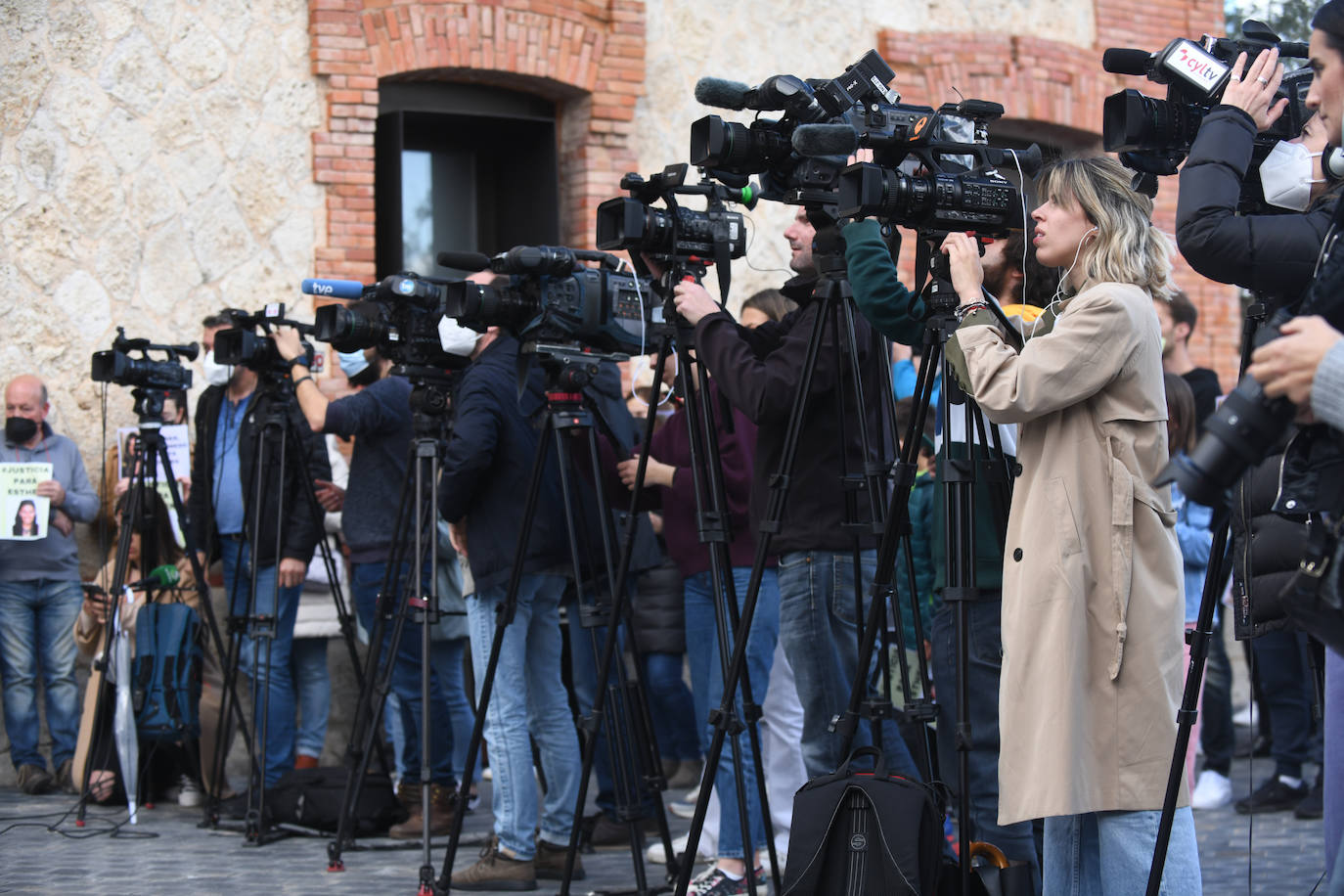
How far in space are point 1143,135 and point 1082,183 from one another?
163mm

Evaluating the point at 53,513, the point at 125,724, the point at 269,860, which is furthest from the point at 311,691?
the point at 269,860

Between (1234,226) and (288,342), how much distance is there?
3990 mm

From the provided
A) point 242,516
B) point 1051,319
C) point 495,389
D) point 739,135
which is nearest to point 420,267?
point 242,516

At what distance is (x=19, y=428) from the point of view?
698 centimetres

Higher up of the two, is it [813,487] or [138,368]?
[138,368]

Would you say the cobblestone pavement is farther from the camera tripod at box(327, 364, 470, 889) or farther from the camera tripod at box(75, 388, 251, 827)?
the camera tripod at box(75, 388, 251, 827)

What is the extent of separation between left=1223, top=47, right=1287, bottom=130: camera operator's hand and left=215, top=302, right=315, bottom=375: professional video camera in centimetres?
373

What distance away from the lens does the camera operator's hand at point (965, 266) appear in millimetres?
3469

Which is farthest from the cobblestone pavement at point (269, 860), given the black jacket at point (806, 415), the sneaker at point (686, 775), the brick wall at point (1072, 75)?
the brick wall at point (1072, 75)

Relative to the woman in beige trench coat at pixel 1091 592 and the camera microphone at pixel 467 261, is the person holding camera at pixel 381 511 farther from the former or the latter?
the woman in beige trench coat at pixel 1091 592

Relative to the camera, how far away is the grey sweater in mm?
7082

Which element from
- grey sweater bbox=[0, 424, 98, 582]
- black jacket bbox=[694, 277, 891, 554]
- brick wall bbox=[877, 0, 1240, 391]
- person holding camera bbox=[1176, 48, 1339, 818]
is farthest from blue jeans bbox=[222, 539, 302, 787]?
brick wall bbox=[877, 0, 1240, 391]

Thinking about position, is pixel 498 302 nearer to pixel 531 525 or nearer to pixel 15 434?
pixel 531 525

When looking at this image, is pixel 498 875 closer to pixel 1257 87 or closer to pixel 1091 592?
pixel 1091 592
